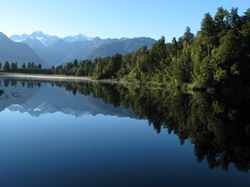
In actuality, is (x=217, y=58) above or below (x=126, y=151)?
above

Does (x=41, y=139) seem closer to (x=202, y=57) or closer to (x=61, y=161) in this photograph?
(x=61, y=161)

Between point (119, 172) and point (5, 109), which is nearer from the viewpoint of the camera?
point (119, 172)

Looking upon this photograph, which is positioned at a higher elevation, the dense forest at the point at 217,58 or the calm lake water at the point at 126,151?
the dense forest at the point at 217,58

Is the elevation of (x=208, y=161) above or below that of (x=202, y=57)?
below

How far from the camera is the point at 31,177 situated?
14.9m

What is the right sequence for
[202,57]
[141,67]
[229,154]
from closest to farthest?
[229,154] < [202,57] < [141,67]

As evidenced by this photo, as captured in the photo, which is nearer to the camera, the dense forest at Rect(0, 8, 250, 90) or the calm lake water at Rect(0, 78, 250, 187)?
the calm lake water at Rect(0, 78, 250, 187)

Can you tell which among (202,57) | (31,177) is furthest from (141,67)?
(31,177)

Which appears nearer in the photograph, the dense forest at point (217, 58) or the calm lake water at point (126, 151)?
the calm lake water at point (126, 151)

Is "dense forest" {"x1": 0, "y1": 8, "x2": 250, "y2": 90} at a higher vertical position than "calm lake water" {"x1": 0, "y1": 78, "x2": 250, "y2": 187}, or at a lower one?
higher

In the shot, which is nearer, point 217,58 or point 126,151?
point 126,151

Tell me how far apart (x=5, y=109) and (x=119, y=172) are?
31726 mm

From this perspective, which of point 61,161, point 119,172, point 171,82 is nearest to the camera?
point 119,172

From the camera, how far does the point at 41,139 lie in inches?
941
